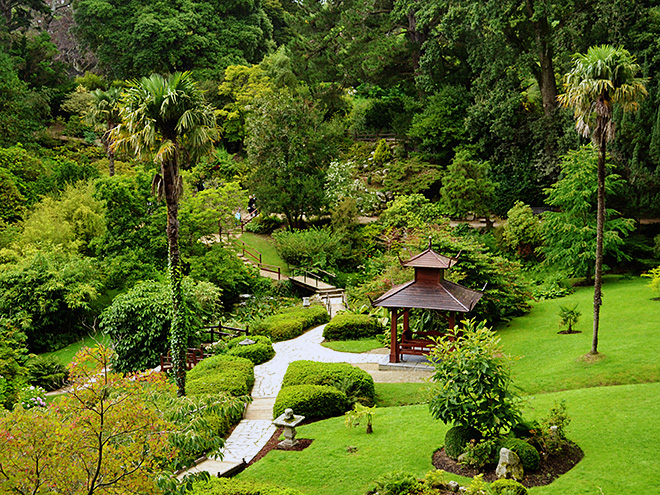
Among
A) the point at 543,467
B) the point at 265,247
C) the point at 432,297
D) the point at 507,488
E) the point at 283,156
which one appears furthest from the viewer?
the point at 265,247

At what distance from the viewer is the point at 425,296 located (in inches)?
764

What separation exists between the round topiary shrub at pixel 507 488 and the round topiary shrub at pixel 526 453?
1.39 m

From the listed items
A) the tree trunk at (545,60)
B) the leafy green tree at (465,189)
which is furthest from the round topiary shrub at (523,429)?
the tree trunk at (545,60)

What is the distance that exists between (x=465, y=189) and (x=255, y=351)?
19199mm

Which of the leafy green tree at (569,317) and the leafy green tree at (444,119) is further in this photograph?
the leafy green tree at (444,119)

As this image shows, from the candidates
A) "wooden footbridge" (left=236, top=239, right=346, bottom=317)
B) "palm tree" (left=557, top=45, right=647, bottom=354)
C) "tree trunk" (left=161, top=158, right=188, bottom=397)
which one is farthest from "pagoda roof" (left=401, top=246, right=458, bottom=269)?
"wooden footbridge" (left=236, top=239, right=346, bottom=317)

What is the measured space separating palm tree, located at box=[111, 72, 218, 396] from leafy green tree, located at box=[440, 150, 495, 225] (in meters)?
22.8

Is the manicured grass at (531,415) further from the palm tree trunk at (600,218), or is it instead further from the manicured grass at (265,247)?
the manicured grass at (265,247)

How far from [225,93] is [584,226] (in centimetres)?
3281

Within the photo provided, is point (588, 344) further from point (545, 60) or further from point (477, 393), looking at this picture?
point (545, 60)

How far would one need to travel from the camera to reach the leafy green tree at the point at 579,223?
26172 mm

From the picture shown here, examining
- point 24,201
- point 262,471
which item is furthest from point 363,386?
point 24,201

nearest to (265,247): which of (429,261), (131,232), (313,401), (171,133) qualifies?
(131,232)

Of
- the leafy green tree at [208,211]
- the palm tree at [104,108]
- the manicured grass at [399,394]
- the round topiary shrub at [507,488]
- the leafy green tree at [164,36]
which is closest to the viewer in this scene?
the round topiary shrub at [507,488]
